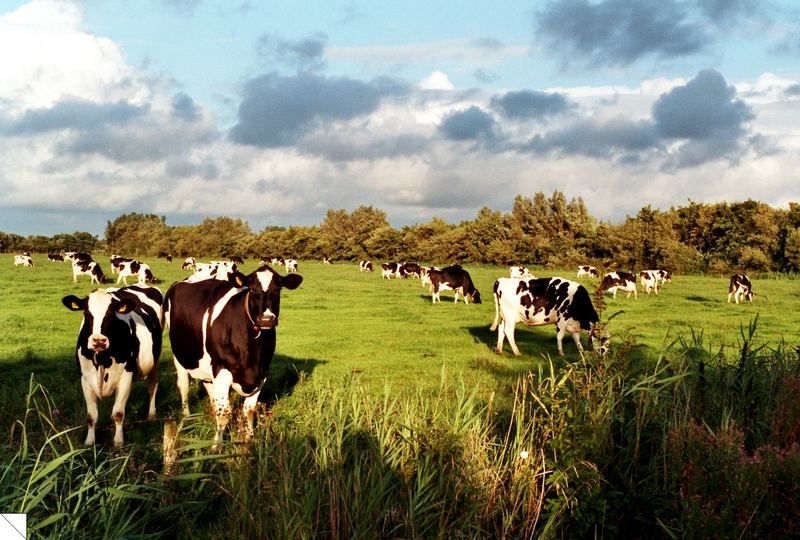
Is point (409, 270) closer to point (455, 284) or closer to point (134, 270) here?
point (455, 284)

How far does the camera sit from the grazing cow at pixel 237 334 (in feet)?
27.0

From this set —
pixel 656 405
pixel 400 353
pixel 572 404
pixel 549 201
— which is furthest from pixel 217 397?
pixel 549 201

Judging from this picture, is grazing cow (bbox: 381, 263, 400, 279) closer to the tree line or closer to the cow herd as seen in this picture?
the tree line

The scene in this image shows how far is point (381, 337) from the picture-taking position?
18781mm

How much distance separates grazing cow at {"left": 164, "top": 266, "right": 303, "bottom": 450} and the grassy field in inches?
32.7

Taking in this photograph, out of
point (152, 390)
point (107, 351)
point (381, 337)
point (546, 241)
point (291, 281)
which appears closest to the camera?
point (107, 351)

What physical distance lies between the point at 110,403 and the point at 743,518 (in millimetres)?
8995

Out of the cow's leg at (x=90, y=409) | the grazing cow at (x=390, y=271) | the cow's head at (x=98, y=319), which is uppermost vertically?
the cow's head at (x=98, y=319)

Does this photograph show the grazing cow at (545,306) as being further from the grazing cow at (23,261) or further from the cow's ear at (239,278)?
the grazing cow at (23,261)

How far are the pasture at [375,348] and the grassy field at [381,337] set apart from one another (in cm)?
5

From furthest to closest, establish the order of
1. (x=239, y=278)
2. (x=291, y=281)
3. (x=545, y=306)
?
(x=545, y=306)
(x=291, y=281)
(x=239, y=278)

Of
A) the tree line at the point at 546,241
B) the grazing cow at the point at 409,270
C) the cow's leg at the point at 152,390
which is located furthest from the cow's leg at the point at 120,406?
the grazing cow at the point at 409,270

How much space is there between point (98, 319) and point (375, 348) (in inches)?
369

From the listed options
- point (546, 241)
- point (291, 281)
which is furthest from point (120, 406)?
point (546, 241)
